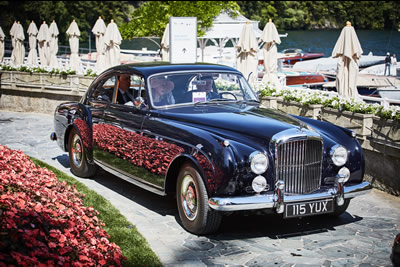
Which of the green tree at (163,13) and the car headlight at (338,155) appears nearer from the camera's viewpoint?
the car headlight at (338,155)

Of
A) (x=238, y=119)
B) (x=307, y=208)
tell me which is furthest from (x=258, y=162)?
(x=238, y=119)

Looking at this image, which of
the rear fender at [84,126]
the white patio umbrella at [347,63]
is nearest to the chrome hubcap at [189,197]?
the rear fender at [84,126]

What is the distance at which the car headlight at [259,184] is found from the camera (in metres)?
6.26

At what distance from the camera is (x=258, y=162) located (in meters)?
6.25

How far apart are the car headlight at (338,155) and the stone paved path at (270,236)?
35.0 inches

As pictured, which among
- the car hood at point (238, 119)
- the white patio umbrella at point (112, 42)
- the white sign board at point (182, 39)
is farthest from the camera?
the white patio umbrella at point (112, 42)

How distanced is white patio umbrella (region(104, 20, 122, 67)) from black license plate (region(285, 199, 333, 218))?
15433mm

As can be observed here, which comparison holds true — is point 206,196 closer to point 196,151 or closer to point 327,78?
point 196,151

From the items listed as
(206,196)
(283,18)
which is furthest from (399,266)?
(283,18)

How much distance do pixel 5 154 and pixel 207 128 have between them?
315 centimetres

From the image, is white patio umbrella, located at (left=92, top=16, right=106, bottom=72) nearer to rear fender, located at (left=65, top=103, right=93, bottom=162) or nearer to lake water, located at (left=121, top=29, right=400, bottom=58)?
rear fender, located at (left=65, top=103, right=93, bottom=162)

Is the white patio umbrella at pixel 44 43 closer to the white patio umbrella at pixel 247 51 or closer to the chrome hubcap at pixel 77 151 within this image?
the white patio umbrella at pixel 247 51

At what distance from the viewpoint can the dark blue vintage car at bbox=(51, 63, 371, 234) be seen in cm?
628

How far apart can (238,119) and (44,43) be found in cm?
2048
